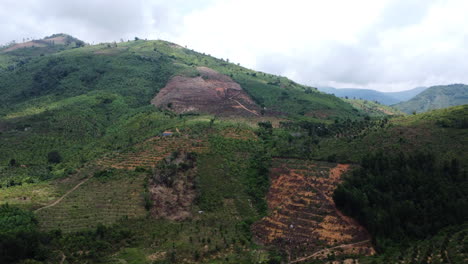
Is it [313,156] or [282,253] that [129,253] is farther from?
[313,156]

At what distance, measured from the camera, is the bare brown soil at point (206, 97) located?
74.8 metres

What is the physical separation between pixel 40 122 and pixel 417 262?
226 feet

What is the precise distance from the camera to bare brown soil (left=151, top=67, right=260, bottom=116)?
245 feet

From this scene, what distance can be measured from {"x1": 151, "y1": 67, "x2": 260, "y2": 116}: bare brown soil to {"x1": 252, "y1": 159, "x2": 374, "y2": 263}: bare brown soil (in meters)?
33.8

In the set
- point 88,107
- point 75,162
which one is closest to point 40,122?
point 88,107

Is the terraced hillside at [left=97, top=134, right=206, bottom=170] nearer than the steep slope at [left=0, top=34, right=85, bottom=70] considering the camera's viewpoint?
Yes

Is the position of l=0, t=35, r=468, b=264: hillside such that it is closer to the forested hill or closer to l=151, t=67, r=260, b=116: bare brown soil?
l=151, t=67, r=260, b=116: bare brown soil

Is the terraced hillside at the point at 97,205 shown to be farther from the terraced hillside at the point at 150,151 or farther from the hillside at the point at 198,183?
the terraced hillside at the point at 150,151

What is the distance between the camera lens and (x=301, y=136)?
53.3 meters

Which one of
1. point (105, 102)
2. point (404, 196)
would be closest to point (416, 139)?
point (404, 196)

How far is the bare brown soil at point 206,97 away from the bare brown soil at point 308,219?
3380 cm

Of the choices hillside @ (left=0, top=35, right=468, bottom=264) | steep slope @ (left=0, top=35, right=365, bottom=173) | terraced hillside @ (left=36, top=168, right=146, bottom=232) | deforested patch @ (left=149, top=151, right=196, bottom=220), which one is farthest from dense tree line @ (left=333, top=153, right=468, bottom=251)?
steep slope @ (left=0, top=35, right=365, bottom=173)

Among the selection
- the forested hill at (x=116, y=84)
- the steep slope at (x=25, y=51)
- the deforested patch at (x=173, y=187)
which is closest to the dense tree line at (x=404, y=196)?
the deforested patch at (x=173, y=187)

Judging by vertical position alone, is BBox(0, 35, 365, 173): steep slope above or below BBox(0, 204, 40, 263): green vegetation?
above
